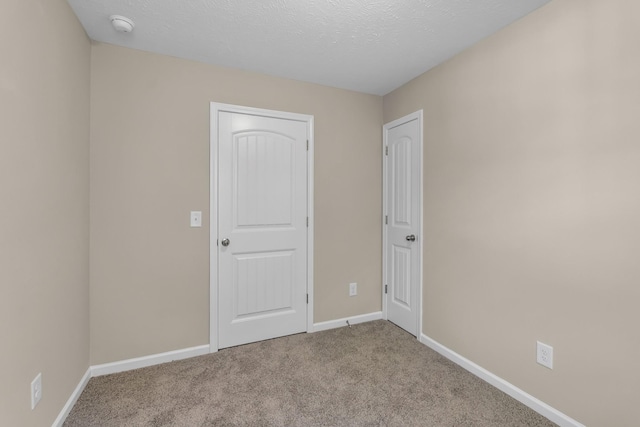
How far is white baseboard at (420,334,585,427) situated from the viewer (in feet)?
5.16

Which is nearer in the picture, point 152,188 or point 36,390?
point 36,390

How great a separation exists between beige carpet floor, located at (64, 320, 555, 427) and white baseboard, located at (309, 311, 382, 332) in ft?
1.08

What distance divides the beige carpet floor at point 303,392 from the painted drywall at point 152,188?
328 millimetres

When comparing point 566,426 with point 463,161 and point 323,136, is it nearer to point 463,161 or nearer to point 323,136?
point 463,161

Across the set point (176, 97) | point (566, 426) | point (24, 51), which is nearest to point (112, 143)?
point (176, 97)

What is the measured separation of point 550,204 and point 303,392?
1.88 meters

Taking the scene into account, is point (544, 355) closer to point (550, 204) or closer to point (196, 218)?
point (550, 204)

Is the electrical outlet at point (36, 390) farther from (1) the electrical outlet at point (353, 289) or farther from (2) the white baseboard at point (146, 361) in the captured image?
(1) the electrical outlet at point (353, 289)

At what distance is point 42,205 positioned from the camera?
1400 millimetres

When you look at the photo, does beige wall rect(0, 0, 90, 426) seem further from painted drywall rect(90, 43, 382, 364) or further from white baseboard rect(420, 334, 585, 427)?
white baseboard rect(420, 334, 585, 427)

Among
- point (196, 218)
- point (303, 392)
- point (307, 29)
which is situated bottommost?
point (303, 392)

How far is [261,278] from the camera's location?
2574mm

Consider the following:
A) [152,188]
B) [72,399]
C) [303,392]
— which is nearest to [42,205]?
[152,188]

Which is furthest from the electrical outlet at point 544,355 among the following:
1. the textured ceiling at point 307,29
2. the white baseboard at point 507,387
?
the textured ceiling at point 307,29
